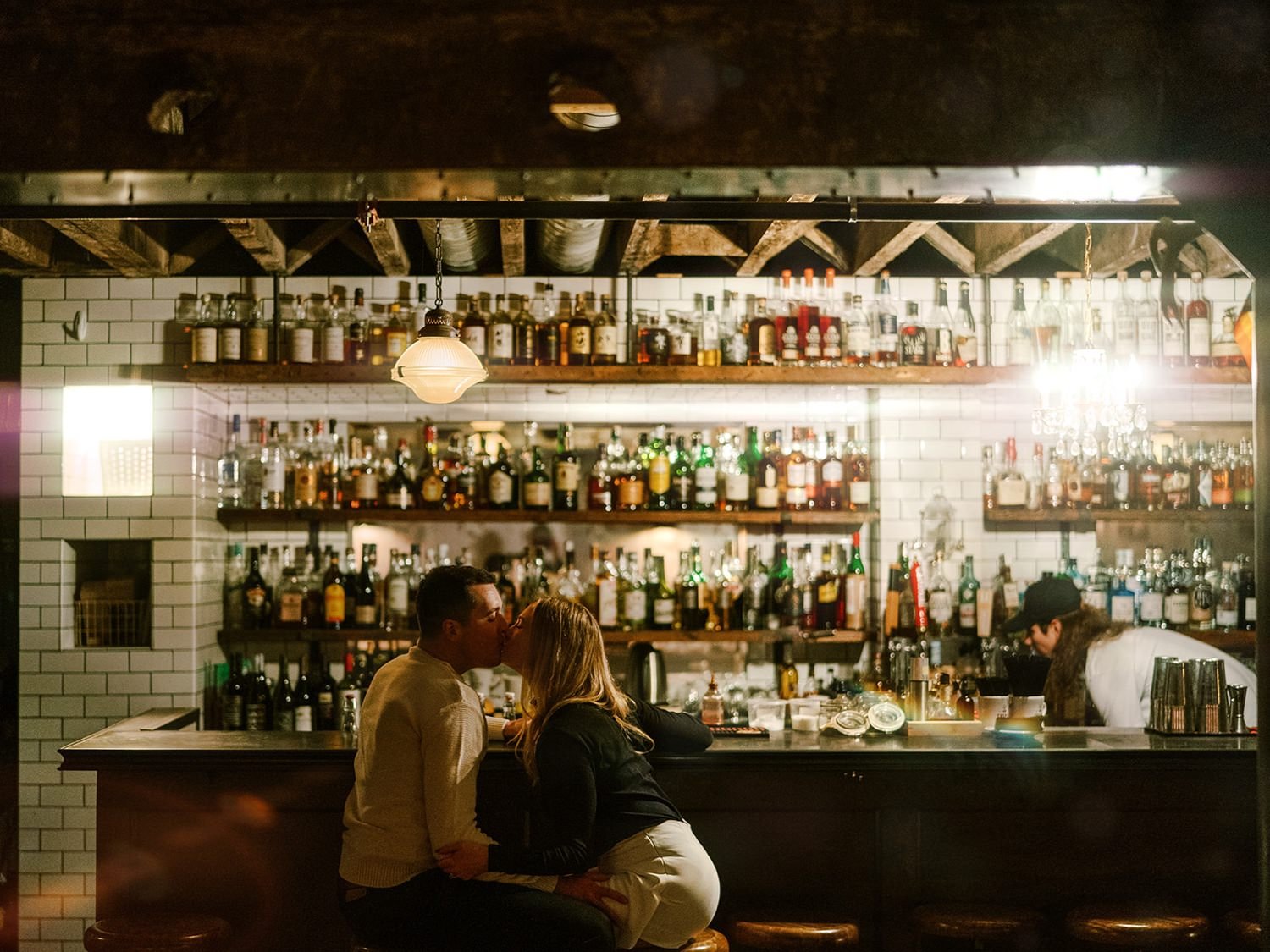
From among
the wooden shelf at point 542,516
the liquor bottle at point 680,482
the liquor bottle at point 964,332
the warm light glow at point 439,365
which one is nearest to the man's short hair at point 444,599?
the warm light glow at point 439,365

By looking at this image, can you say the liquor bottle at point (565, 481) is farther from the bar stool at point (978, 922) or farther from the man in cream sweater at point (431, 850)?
the bar stool at point (978, 922)

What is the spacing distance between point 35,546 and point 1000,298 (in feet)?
15.8

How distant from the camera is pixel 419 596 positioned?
9.83ft

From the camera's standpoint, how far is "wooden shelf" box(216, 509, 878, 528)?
4910mm

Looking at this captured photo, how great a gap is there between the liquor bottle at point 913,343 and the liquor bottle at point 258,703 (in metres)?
3.39

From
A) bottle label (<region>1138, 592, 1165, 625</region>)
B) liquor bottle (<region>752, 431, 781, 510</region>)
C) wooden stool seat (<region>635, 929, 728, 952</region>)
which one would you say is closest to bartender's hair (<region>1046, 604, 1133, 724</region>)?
bottle label (<region>1138, 592, 1165, 625</region>)

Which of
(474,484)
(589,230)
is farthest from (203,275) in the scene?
(589,230)

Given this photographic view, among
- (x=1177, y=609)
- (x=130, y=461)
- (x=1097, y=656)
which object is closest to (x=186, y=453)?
(x=130, y=461)

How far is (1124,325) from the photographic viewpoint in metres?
5.21

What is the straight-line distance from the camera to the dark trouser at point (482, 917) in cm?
272

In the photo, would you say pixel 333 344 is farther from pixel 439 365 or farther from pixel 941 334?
pixel 941 334

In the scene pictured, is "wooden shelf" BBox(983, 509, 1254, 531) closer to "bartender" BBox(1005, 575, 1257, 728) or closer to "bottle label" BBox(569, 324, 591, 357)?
"bartender" BBox(1005, 575, 1257, 728)

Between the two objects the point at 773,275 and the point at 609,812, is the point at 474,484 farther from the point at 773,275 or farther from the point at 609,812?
the point at 609,812

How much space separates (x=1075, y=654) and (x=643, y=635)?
6.08ft
